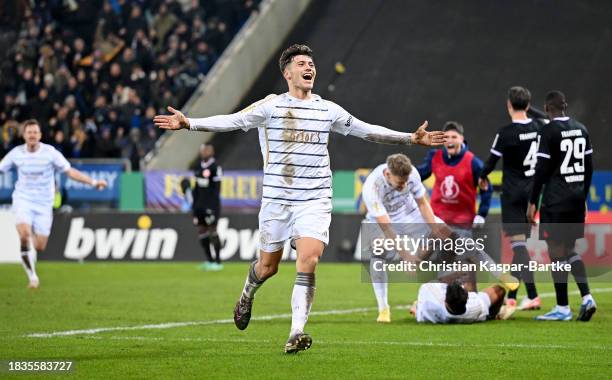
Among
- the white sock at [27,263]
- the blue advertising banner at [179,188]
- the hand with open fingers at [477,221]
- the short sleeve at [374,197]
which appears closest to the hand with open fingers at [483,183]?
the hand with open fingers at [477,221]

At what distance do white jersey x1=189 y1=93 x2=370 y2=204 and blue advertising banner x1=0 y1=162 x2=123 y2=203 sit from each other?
1977cm

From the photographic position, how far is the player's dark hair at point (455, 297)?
41.1 ft

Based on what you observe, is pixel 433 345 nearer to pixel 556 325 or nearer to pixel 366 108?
pixel 556 325

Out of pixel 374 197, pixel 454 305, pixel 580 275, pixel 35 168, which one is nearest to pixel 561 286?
pixel 580 275

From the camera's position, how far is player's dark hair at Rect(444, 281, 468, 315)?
41.1 ft

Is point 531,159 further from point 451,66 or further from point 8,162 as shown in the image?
point 451,66

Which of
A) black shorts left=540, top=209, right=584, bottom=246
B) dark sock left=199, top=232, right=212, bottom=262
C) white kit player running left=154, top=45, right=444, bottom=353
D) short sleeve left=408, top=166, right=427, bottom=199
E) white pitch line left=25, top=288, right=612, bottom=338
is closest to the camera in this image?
white kit player running left=154, top=45, right=444, bottom=353

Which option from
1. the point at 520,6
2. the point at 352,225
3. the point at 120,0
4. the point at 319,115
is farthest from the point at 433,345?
the point at 120,0

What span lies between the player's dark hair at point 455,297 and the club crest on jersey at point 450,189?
6.98 ft

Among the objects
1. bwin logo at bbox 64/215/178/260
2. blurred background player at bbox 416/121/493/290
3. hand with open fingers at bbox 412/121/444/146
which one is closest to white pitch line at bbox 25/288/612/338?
blurred background player at bbox 416/121/493/290

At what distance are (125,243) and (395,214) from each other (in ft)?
43.7

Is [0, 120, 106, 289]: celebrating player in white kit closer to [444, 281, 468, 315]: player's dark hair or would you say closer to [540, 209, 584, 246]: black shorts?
[444, 281, 468, 315]: player's dark hair

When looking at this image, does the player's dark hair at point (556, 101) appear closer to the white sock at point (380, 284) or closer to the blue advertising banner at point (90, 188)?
the white sock at point (380, 284)

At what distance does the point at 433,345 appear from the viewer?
1076cm
